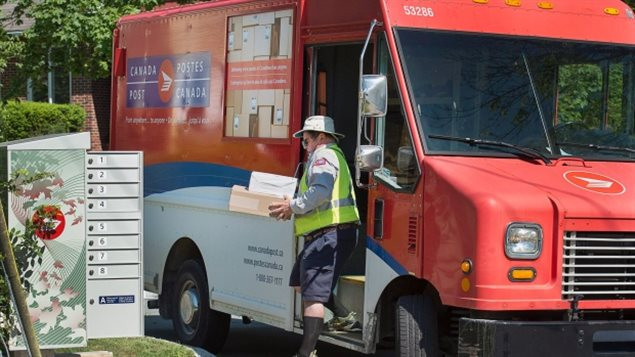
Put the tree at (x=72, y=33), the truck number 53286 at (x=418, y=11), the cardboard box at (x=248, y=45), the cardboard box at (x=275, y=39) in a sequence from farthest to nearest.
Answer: the tree at (x=72, y=33)
the cardboard box at (x=248, y=45)
the cardboard box at (x=275, y=39)
the truck number 53286 at (x=418, y=11)

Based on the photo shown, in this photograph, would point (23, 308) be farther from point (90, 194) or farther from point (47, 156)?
point (90, 194)

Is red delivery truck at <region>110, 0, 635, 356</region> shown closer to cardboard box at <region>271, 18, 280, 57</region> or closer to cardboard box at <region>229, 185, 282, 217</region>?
cardboard box at <region>271, 18, 280, 57</region>

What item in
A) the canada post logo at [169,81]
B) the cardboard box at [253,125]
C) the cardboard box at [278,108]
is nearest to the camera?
the cardboard box at [278,108]

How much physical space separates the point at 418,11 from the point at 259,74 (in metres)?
1.95

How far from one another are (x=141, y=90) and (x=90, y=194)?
2.91m

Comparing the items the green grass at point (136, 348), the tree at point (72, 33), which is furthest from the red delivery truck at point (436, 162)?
the tree at point (72, 33)

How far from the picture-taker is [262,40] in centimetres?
962

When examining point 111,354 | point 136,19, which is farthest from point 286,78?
point 136,19

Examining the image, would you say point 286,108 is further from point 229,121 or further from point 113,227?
point 113,227

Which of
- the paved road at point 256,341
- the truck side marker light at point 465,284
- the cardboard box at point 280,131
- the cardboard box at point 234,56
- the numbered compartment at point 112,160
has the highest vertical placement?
the cardboard box at point 234,56

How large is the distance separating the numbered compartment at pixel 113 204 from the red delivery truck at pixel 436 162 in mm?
985

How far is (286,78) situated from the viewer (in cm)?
921

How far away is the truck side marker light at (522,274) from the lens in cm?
711

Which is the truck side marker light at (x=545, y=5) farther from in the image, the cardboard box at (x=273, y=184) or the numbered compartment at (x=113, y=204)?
the numbered compartment at (x=113, y=204)
